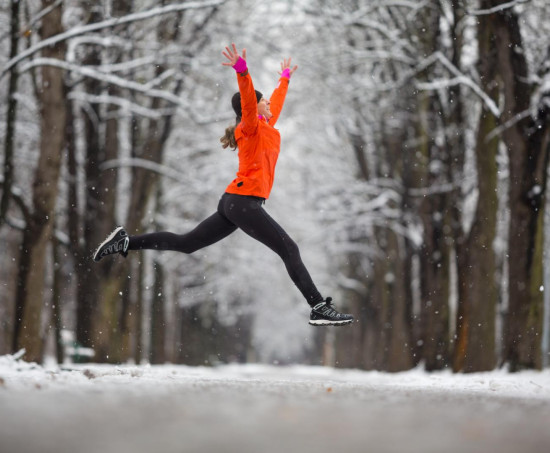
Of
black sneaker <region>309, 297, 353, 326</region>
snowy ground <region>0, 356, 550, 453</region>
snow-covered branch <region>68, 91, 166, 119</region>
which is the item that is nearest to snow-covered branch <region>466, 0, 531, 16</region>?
black sneaker <region>309, 297, 353, 326</region>

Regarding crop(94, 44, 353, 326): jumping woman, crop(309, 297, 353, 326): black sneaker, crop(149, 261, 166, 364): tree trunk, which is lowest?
crop(149, 261, 166, 364): tree trunk

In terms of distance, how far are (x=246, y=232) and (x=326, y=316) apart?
90 centimetres

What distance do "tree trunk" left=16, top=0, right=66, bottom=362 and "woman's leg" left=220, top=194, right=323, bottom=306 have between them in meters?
5.86

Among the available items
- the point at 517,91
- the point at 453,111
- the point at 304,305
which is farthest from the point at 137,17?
the point at 304,305

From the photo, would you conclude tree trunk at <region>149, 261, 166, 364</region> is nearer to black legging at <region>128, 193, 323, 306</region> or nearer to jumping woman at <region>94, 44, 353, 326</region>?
black legging at <region>128, 193, 323, 306</region>

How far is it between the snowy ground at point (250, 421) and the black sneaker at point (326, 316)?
5.60 feet

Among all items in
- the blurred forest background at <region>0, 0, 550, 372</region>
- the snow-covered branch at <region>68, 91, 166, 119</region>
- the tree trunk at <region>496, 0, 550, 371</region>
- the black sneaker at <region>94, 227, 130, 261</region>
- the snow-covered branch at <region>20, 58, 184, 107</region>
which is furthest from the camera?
the snow-covered branch at <region>68, 91, 166, 119</region>

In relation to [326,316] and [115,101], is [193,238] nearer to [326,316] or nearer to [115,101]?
[326,316]

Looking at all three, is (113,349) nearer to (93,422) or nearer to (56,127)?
(56,127)

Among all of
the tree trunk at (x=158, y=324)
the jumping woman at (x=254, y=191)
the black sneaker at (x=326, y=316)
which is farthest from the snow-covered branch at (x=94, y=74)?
the tree trunk at (x=158, y=324)

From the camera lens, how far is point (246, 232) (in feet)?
21.9

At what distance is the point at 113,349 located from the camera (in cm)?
1652

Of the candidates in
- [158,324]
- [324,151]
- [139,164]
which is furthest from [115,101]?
[324,151]

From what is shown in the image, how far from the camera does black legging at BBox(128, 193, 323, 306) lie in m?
6.62
